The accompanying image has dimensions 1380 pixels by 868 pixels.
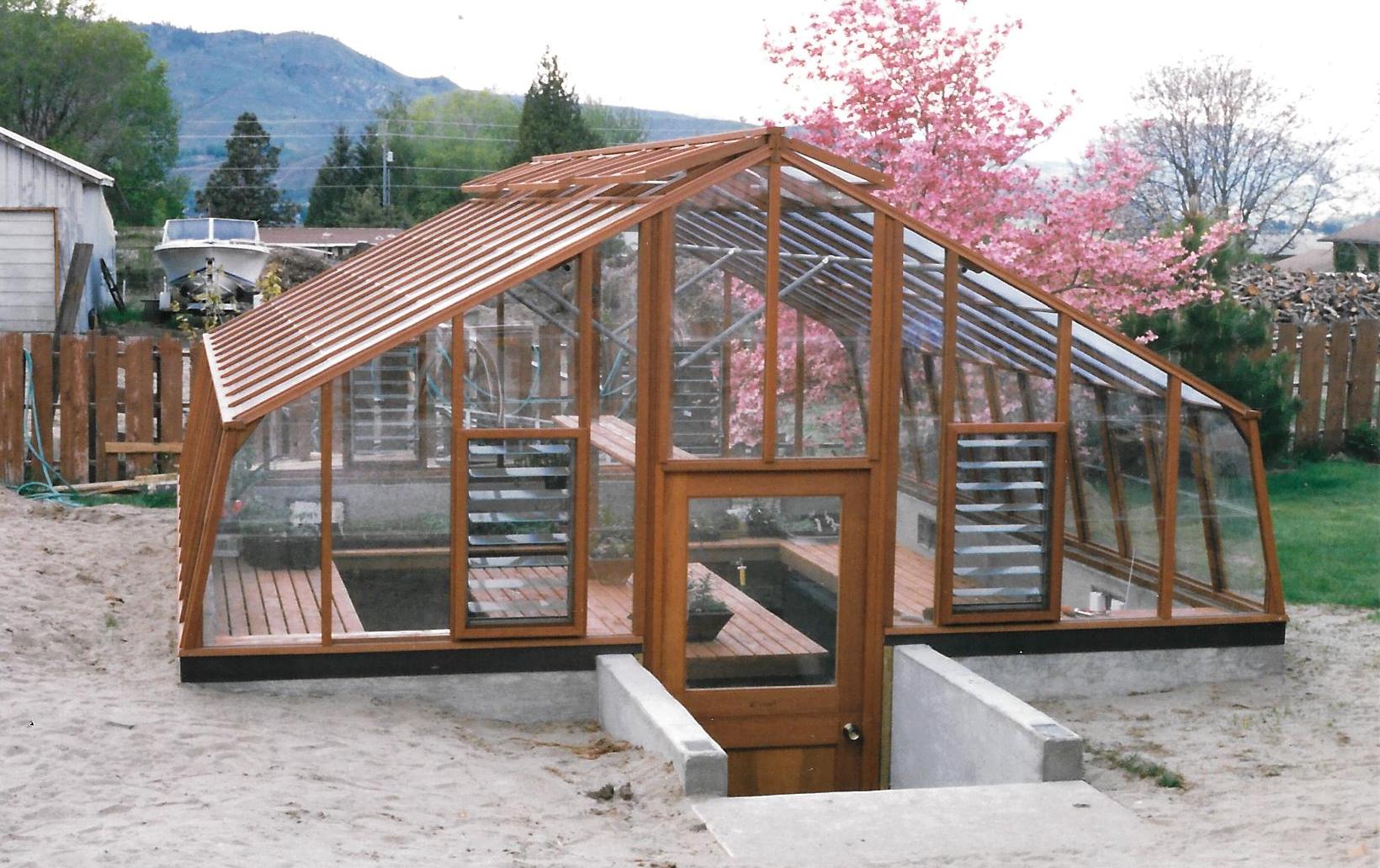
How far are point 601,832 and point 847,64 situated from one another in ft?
33.5

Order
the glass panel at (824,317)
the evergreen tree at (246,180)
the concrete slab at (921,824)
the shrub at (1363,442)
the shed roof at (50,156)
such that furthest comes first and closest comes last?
the evergreen tree at (246,180) < the shed roof at (50,156) < the shrub at (1363,442) < the glass panel at (824,317) < the concrete slab at (921,824)

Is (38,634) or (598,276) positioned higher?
(598,276)

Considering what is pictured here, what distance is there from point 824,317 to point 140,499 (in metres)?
8.70

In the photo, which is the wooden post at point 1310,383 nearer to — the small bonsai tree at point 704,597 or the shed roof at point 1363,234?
the small bonsai tree at point 704,597

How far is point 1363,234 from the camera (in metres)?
→ 41.1

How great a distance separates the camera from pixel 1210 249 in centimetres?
1568

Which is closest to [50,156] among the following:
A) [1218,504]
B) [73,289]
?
[73,289]

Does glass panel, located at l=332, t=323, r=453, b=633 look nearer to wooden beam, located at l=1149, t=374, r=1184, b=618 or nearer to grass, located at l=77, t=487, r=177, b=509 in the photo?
wooden beam, located at l=1149, t=374, r=1184, b=618

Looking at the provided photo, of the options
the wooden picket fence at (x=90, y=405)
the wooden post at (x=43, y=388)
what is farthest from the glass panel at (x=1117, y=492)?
the wooden post at (x=43, y=388)

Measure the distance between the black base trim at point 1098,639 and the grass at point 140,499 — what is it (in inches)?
335

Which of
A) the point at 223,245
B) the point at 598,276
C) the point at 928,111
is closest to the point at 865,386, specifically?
the point at 598,276

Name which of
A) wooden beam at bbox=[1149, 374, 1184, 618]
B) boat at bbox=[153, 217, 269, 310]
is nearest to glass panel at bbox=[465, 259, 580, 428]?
wooden beam at bbox=[1149, 374, 1184, 618]

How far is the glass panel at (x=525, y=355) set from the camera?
854cm

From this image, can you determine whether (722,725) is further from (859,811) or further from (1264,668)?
(1264,668)
